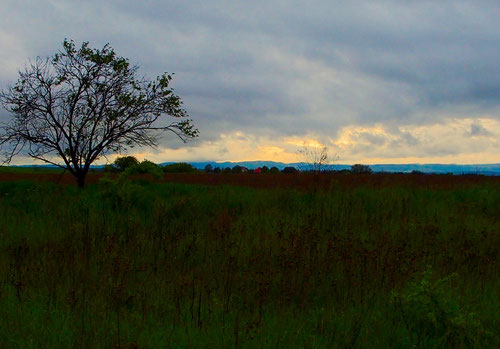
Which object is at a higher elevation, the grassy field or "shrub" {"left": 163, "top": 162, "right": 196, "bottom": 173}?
"shrub" {"left": 163, "top": 162, "right": 196, "bottom": 173}

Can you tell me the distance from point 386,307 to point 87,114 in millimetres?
11344

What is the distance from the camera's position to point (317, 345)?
4.15 meters

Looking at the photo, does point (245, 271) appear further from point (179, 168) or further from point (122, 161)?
point (179, 168)

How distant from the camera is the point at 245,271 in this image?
669 centimetres

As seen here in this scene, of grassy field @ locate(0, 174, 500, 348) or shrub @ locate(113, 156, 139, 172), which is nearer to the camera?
grassy field @ locate(0, 174, 500, 348)

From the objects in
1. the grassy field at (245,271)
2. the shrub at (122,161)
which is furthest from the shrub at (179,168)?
the grassy field at (245,271)

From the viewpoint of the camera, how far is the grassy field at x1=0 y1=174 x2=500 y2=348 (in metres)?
4.46

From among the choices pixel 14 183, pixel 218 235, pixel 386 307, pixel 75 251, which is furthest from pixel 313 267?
pixel 14 183

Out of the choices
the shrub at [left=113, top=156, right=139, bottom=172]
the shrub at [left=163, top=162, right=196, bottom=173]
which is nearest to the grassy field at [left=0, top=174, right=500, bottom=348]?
the shrub at [left=113, top=156, right=139, bottom=172]

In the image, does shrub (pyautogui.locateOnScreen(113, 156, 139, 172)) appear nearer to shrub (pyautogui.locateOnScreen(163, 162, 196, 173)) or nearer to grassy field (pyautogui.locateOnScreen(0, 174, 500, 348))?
grassy field (pyautogui.locateOnScreen(0, 174, 500, 348))

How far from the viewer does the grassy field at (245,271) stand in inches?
175

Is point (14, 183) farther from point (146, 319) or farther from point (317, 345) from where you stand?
point (317, 345)

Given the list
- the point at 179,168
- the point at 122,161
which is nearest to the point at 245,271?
the point at 122,161

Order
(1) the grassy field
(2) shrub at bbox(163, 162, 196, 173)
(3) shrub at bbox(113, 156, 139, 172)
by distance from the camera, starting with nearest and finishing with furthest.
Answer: (1) the grassy field < (3) shrub at bbox(113, 156, 139, 172) < (2) shrub at bbox(163, 162, 196, 173)
